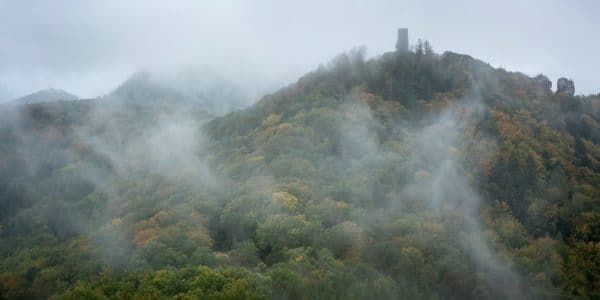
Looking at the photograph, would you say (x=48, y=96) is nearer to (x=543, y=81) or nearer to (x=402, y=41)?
(x=402, y=41)

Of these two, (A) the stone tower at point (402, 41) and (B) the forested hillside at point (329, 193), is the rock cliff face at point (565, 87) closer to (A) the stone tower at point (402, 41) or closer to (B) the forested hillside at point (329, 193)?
(B) the forested hillside at point (329, 193)

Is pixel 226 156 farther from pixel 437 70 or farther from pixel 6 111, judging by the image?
pixel 6 111

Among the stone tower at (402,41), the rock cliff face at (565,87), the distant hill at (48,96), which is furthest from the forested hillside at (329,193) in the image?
the distant hill at (48,96)

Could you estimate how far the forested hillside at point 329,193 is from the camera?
1698 inches

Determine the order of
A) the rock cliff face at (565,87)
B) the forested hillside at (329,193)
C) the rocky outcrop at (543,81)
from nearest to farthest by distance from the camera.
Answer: the forested hillside at (329,193), the rock cliff face at (565,87), the rocky outcrop at (543,81)

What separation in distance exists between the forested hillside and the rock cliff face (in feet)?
0.97

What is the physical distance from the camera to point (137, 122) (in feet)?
378

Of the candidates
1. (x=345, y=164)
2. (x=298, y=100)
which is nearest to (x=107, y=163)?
(x=298, y=100)

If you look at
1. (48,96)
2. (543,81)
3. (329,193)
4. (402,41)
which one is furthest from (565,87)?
(48,96)

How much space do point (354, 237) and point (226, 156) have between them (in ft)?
117

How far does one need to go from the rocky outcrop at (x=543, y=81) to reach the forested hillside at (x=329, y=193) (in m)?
0.50

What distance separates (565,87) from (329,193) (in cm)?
6084

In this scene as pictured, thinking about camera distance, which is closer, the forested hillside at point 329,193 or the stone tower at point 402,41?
the forested hillside at point 329,193

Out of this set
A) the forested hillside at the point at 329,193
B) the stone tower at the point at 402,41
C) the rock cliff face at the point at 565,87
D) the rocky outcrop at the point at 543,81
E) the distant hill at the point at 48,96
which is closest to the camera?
the forested hillside at the point at 329,193
